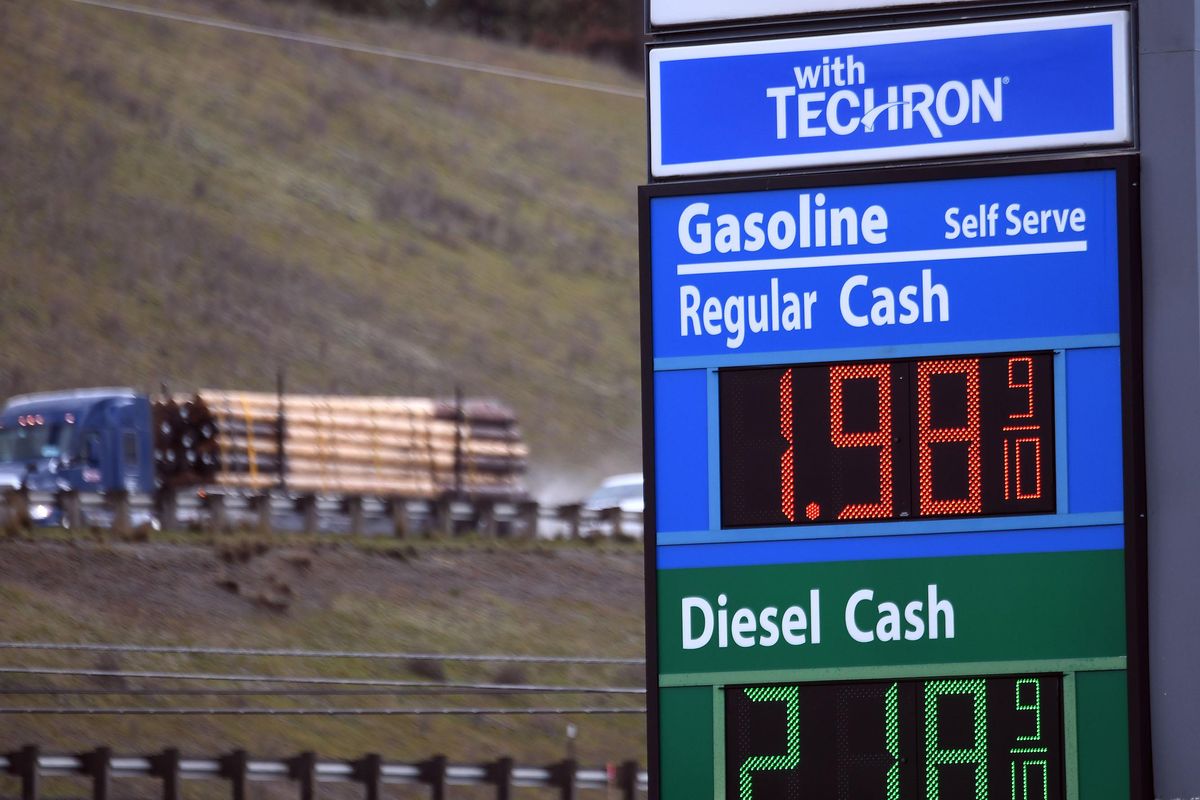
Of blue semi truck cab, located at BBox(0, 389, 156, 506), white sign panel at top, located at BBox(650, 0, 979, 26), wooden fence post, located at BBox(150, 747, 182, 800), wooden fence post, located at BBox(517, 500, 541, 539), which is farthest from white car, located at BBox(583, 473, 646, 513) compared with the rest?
white sign panel at top, located at BBox(650, 0, 979, 26)

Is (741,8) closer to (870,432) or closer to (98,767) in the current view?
(870,432)

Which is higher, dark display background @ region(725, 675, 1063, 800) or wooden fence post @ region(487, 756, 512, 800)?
dark display background @ region(725, 675, 1063, 800)

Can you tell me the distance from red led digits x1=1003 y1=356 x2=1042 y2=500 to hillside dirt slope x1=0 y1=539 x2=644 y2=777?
689 inches

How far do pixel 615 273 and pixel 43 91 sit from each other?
15.8 meters

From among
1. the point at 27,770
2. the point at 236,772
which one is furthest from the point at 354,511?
the point at 27,770

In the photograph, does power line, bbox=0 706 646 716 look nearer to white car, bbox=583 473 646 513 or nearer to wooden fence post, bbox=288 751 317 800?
wooden fence post, bbox=288 751 317 800

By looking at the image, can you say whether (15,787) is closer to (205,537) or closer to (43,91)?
(205,537)

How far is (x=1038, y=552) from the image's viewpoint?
8352 mm

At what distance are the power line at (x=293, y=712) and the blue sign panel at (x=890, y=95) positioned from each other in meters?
17.0

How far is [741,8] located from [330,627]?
69.2 feet

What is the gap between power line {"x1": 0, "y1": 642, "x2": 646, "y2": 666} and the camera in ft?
85.9

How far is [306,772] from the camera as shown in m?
23.0

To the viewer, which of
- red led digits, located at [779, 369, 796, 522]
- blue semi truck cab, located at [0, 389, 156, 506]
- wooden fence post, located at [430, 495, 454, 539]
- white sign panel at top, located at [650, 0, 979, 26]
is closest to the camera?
red led digits, located at [779, 369, 796, 522]

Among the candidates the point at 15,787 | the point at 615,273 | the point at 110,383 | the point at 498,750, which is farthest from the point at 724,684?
the point at 615,273
